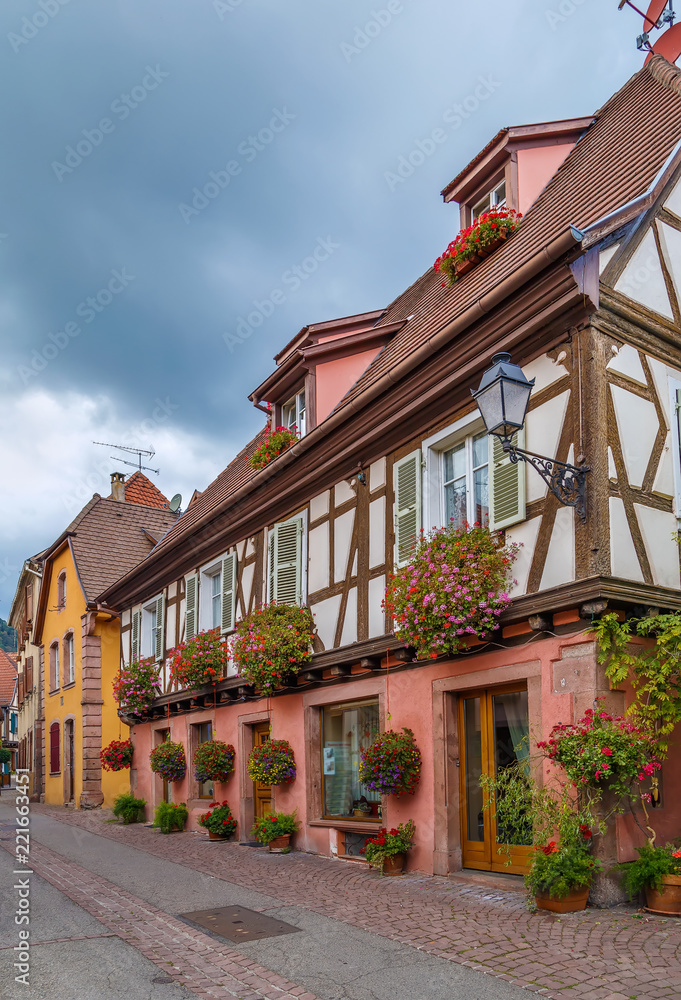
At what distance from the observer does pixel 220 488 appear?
18047 mm

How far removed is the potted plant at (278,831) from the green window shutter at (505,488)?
5.70 meters

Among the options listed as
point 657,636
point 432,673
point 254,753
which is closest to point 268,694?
point 254,753

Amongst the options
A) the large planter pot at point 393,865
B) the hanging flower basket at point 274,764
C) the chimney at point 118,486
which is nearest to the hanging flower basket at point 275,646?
the hanging flower basket at point 274,764

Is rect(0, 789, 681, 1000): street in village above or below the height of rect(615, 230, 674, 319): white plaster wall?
below

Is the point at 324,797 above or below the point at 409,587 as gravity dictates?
below

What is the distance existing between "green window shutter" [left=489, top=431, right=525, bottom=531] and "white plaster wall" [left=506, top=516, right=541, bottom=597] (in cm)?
10

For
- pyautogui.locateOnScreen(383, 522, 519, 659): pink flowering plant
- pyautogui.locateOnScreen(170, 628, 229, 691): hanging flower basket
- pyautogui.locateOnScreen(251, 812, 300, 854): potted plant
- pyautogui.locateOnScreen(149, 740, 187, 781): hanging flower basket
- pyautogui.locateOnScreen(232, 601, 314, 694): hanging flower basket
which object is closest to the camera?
pyautogui.locateOnScreen(383, 522, 519, 659): pink flowering plant

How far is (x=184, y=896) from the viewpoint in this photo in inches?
349

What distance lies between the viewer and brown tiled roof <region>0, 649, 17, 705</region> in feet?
155

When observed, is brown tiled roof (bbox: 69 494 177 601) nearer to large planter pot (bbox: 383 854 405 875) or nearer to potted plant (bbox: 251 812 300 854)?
potted plant (bbox: 251 812 300 854)

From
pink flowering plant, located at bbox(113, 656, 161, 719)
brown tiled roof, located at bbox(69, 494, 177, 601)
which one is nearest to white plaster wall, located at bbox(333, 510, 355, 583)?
pink flowering plant, located at bbox(113, 656, 161, 719)

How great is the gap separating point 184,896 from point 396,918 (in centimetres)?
253

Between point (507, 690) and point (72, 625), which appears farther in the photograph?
point (72, 625)

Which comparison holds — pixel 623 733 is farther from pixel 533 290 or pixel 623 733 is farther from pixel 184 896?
pixel 184 896
